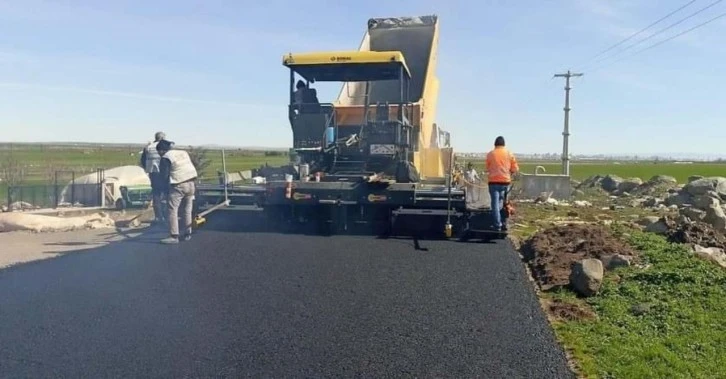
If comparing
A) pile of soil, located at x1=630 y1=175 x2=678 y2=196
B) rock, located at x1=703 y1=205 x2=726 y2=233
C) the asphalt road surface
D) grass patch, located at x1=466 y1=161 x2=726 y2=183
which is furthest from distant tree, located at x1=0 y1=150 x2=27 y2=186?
pile of soil, located at x1=630 y1=175 x2=678 y2=196

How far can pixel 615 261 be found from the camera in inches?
303

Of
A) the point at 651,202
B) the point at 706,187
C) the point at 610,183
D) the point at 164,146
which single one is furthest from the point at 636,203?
the point at 164,146

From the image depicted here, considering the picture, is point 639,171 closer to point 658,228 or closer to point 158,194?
point 658,228

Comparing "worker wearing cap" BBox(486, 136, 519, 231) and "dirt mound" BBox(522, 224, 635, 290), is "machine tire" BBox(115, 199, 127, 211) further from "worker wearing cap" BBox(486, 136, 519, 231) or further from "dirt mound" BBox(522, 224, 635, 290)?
"dirt mound" BBox(522, 224, 635, 290)

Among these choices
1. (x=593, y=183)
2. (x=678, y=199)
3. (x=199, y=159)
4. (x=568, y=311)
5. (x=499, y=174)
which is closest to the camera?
(x=568, y=311)

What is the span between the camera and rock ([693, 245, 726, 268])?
26.7ft

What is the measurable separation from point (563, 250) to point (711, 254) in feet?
6.10

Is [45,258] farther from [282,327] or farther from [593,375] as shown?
[593,375]

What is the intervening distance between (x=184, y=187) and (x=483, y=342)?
17.6 feet

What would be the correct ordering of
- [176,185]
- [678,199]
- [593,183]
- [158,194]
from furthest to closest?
[593,183]
[678,199]
[158,194]
[176,185]

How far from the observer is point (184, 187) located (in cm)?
874

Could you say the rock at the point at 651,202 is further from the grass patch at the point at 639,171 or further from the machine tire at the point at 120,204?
the machine tire at the point at 120,204

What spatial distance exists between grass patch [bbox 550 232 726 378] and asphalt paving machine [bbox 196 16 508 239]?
279 cm

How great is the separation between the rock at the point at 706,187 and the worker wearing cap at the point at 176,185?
1657cm
